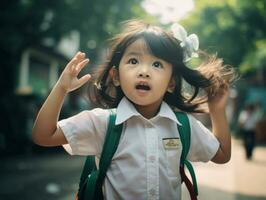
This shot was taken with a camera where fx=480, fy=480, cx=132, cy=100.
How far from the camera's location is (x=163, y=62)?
8.95 ft

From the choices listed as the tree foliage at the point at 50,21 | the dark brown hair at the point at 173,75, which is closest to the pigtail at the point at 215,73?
the dark brown hair at the point at 173,75

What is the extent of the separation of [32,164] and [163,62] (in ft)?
27.9

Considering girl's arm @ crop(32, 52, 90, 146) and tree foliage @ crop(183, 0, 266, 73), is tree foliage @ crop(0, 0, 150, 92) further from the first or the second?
girl's arm @ crop(32, 52, 90, 146)

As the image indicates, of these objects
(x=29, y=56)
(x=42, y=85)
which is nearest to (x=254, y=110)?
(x=29, y=56)

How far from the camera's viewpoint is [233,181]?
859cm

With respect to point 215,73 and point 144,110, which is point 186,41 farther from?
point 144,110

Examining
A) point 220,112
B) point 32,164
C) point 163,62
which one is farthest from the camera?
point 32,164

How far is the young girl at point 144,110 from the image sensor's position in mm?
2520

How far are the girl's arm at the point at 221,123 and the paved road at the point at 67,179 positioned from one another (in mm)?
3503

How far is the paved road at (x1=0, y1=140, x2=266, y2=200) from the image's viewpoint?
7.00 meters

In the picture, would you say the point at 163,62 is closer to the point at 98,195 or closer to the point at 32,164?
the point at 98,195

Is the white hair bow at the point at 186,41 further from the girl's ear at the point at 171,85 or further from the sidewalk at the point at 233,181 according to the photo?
the sidewalk at the point at 233,181

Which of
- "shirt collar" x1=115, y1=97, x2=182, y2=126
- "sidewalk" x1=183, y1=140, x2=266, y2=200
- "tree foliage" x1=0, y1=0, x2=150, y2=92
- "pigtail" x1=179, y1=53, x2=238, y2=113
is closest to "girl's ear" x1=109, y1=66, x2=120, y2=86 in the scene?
"shirt collar" x1=115, y1=97, x2=182, y2=126

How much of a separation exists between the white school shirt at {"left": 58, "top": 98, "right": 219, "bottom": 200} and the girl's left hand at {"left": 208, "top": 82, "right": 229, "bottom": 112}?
0.36 metres
